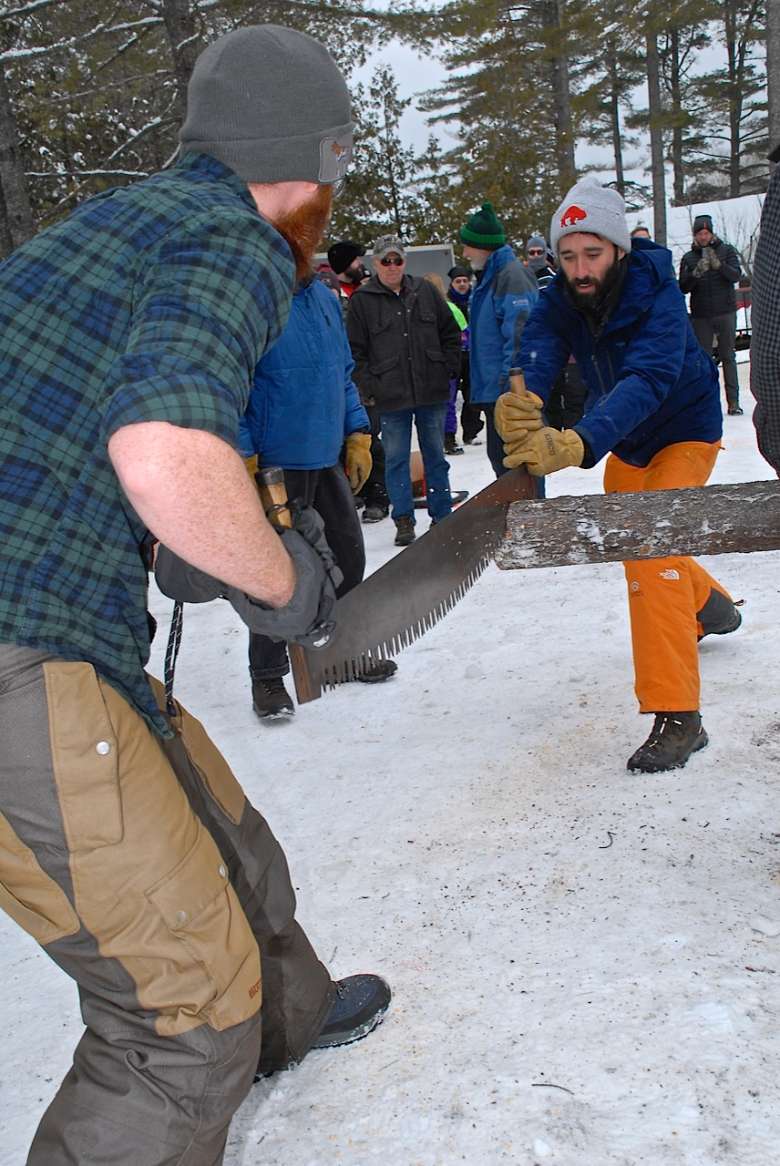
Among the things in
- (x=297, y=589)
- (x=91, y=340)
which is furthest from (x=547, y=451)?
(x=91, y=340)

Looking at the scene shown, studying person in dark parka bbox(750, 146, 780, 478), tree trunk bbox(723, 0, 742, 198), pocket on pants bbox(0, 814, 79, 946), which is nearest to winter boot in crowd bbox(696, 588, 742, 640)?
person in dark parka bbox(750, 146, 780, 478)

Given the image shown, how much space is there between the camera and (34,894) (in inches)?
52.4

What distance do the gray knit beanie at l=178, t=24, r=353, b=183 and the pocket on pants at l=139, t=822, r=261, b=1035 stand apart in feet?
3.41

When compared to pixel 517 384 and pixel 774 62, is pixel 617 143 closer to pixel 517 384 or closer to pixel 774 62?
pixel 774 62

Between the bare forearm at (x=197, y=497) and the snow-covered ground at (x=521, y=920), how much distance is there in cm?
122

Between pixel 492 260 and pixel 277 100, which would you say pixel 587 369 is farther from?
pixel 492 260

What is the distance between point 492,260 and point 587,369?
9.96 feet

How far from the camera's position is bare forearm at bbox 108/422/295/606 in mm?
1122

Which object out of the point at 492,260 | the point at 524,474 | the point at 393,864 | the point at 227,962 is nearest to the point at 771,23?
the point at 492,260

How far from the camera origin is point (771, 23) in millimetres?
11602

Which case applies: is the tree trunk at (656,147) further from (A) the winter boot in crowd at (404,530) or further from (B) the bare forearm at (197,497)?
(B) the bare forearm at (197,497)

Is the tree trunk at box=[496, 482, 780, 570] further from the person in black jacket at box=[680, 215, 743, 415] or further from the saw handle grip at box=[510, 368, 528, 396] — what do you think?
the person in black jacket at box=[680, 215, 743, 415]

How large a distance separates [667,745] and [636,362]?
49.1 inches

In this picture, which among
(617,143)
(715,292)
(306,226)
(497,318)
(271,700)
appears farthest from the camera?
(617,143)
